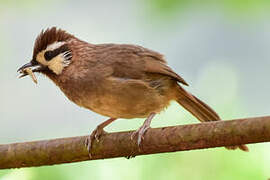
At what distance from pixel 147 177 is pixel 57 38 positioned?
1.35m

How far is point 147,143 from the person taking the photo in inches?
110

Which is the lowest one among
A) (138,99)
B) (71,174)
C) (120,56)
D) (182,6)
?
(71,174)

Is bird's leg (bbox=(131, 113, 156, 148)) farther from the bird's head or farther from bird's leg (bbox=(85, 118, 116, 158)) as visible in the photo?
the bird's head

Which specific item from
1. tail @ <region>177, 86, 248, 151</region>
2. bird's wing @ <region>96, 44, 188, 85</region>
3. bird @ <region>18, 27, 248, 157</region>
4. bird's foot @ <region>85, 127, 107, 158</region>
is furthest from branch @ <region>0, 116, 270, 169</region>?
tail @ <region>177, 86, 248, 151</region>

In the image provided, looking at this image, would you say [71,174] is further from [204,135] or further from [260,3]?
[260,3]

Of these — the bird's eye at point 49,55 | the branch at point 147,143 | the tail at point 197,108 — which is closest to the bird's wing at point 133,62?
the tail at point 197,108

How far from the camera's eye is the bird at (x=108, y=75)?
3.74 metres

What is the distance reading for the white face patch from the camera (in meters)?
3.94

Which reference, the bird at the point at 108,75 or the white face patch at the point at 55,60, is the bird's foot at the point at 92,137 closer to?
the bird at the point at 108,75

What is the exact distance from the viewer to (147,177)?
329 centimetres

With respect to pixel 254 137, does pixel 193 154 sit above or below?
below

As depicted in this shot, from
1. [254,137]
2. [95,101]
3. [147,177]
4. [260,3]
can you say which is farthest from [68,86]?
[254,137]

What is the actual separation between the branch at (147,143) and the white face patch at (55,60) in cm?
92

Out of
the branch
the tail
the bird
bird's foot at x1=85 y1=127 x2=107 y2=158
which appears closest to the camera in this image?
the branch
